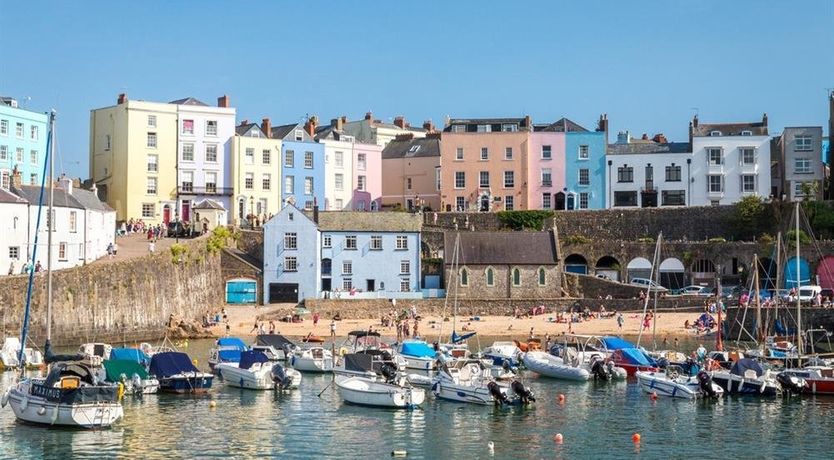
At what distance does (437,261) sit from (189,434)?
42.8m

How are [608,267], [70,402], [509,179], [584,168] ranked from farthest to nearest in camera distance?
[509,179] < [584,168] < [608,267] < [70,402]

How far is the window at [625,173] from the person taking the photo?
8931cm

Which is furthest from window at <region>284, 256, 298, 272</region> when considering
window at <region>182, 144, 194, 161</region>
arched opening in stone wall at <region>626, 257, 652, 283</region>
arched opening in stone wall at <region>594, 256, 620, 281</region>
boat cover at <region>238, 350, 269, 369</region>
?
boat cover at <region>238, 350, 269, 369</region>

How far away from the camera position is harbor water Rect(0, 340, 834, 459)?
111 feet

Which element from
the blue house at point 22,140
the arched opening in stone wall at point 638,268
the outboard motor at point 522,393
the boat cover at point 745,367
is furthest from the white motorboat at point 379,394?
the blue house at point 22,140

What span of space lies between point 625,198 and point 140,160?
3700 centimetres

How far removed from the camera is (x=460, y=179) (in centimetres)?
9169

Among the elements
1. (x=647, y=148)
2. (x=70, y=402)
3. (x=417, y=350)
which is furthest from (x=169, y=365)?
(x=647, y=148)

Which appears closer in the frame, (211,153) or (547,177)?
(211,153)

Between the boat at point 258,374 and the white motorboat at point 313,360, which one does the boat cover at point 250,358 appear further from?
the white motorboat at point 313,360

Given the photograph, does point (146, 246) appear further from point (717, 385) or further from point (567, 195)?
point (717, 385)

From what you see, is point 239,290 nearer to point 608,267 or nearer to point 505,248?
point 505,248

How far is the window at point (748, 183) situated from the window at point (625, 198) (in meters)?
8.08

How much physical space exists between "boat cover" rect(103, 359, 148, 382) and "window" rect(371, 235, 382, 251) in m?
33.4
